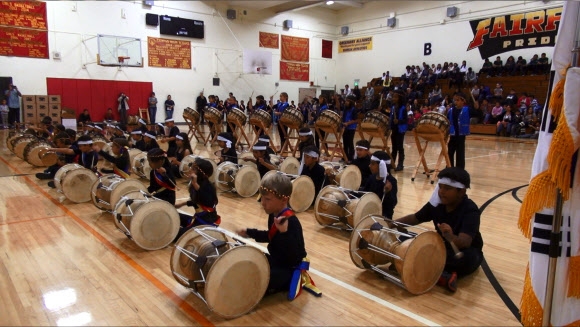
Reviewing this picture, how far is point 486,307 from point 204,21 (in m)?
24.8

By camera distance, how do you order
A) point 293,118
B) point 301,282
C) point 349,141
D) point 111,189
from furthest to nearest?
point 349,141 < point 293,118 < point 111,189 < point 301,282

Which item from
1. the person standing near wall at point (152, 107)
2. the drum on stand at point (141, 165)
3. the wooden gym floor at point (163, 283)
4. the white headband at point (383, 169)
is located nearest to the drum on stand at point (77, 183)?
the wooden gym floor at point (163, 283)

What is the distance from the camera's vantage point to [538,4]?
21125 millimetres

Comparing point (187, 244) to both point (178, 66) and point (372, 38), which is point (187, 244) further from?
point (372, 38)

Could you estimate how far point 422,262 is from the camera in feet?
12.7

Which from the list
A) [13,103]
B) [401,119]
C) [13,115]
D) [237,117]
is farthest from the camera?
[13,115]

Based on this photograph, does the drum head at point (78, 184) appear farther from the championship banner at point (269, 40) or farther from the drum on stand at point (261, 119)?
the championship banner at point (269, 40)

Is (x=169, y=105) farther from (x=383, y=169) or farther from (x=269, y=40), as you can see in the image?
(x=383, y=169)

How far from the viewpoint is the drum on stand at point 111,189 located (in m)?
5.89

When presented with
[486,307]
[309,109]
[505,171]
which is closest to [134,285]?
[486,307]

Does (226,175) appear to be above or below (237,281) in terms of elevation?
above

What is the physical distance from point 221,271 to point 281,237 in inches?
27.3

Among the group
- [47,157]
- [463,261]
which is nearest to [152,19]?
[47,157]

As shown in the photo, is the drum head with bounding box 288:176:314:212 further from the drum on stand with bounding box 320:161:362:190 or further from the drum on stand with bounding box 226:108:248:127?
the drum on stand with bounding box 226:108:248:127
